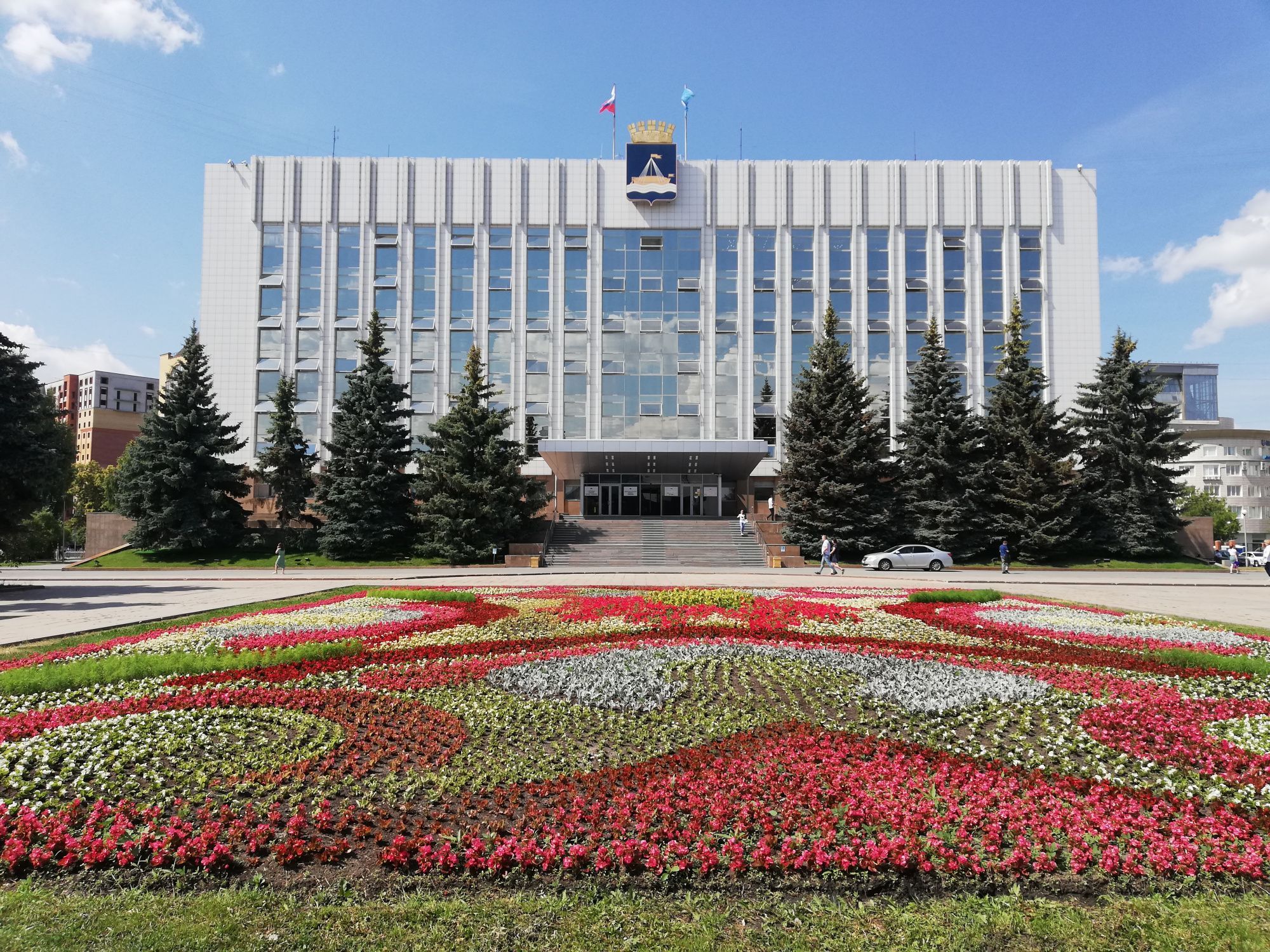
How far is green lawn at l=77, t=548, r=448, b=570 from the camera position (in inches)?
1313

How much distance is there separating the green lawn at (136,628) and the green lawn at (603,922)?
23.6ft

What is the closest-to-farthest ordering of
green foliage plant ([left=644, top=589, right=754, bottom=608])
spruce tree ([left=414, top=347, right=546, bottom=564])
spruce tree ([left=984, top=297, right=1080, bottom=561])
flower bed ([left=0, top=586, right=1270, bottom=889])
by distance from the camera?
flower bed ([left=0, top=586, right=1270, bottom=889]) → green foliage plant ([left=644, top=589, right=754, bottom=608]) → spruce tree ([left=414, top=347, right=546, bottom=564]) → spruce tree ([left=984, top=297, right=1080, bottom=561])

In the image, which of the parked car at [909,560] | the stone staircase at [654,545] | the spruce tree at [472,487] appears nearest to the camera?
the spruce tree at [472,487]

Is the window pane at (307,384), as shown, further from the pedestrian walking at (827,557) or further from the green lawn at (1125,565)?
the green lawn at (1125,565)

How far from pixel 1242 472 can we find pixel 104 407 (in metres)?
156

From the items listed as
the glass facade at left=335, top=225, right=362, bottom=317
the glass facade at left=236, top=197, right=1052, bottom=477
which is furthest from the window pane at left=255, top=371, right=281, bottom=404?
the glass facade at left=335, top=225, right=362, bottom=317

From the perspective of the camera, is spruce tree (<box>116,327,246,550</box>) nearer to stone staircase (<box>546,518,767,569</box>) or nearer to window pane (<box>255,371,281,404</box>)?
window pane (<box>255,371,281,404</box>)

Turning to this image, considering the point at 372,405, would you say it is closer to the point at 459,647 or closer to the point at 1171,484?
the point at 459,647

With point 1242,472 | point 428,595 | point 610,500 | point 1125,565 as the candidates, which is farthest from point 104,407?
point 1242,472

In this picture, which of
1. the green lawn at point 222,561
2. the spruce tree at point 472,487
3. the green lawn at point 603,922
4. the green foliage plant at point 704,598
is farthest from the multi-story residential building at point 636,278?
the green lawn at point 603,922

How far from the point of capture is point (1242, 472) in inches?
3563

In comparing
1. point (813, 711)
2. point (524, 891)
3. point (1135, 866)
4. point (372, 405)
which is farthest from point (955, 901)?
point (372, 405)

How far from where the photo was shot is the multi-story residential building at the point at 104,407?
103312mm

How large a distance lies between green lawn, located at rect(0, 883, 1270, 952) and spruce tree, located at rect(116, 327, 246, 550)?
1358 inches
